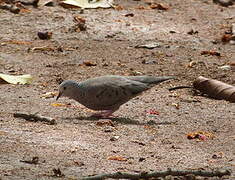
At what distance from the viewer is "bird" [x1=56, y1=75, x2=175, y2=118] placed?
8469 mm

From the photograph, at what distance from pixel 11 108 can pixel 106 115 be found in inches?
38.8

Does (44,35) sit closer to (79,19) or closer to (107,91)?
(79,19)

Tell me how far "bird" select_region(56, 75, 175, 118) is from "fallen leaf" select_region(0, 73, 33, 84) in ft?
4.42

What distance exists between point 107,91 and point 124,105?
85 cm

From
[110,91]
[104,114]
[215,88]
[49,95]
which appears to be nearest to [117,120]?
[104,114]

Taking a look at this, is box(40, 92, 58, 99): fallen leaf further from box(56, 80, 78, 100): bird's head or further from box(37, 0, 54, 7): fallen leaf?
box(37, 0, 54, 7): fallen leaf

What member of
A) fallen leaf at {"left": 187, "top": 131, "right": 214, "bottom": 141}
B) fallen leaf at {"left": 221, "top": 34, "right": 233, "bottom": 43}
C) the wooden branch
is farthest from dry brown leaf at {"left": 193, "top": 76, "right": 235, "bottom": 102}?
Answer: the wooden branch

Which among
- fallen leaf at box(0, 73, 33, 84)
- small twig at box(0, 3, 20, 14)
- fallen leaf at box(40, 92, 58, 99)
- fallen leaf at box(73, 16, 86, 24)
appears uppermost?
fallen leaf at box(40, 92, 58, 99)

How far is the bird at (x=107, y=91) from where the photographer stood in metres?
8.47

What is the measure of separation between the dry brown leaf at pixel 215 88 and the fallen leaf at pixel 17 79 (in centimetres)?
195

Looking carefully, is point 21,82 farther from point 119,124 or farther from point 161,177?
point 161,177

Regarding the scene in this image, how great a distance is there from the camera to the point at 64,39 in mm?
11953

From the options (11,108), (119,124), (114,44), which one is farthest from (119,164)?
(114,44)

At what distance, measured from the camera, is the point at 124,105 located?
9.29 m
